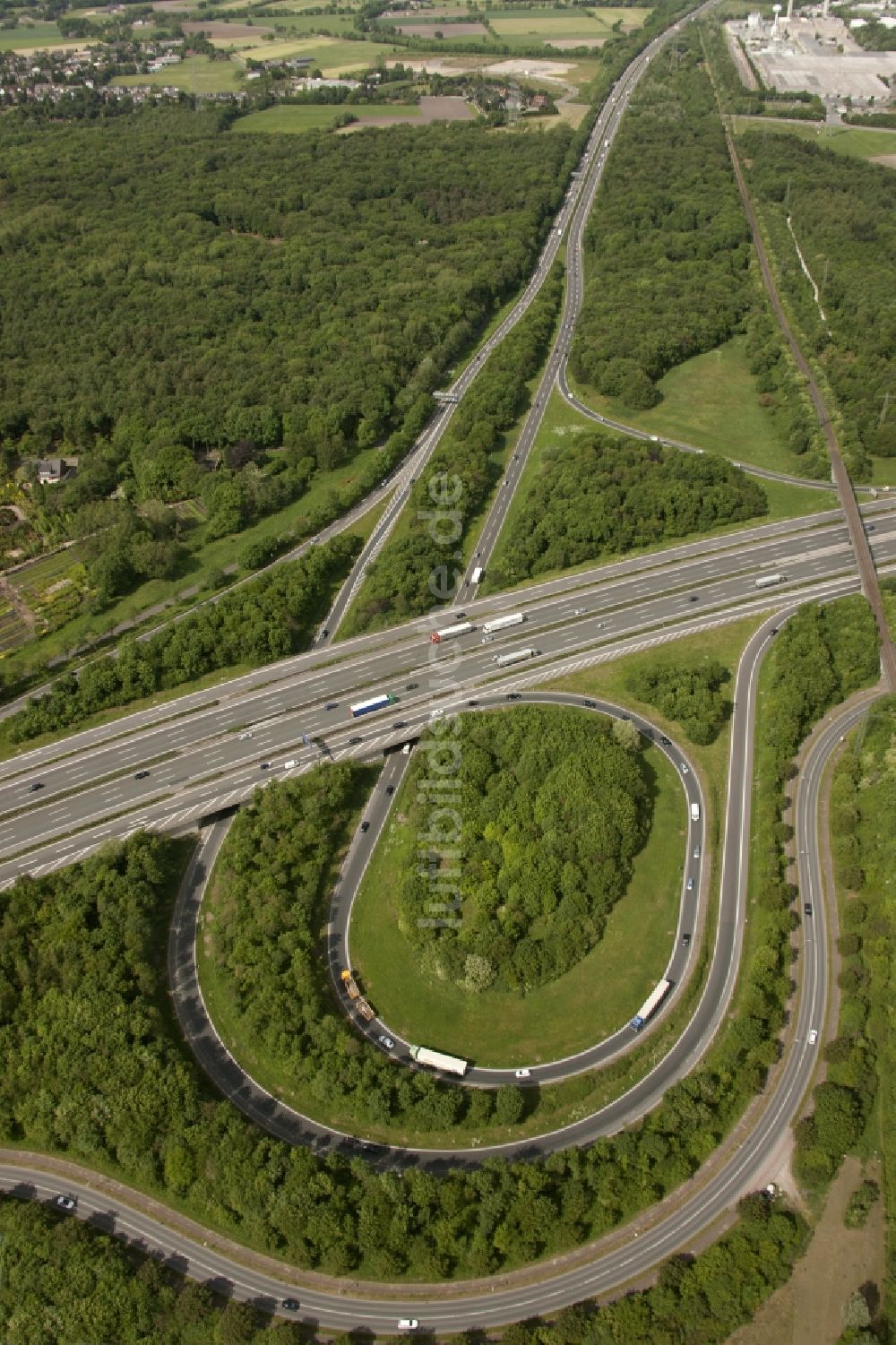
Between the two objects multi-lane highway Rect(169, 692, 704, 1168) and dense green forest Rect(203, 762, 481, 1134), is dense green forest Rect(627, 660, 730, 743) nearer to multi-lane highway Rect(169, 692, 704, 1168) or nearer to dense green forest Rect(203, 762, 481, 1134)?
multi-lane highway Rect(169, 692, 704, 1168)

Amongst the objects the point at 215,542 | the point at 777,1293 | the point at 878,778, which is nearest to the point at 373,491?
the point at 215,542

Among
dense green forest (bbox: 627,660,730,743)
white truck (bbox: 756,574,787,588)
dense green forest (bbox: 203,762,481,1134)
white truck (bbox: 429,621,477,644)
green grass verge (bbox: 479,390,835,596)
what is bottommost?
dense green forest (bbox: 203,762,481,1134)

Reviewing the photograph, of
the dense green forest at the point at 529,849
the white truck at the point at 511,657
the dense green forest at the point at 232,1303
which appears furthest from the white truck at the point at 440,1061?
the white truck at the point at 511,657

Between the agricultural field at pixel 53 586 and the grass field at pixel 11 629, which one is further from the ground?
the agricultural field at pixel 53 586

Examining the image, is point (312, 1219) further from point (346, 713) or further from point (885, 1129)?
point (346, 713)

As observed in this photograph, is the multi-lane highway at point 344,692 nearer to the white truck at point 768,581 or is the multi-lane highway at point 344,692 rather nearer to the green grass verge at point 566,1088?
the white truck at point 768,581

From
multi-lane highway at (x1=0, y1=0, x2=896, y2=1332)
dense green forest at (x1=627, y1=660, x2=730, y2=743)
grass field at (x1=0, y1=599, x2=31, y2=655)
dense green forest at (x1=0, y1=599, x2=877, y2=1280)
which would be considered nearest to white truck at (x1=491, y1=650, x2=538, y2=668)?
multi-lane highway at (x1=0, y1=0, x2=896, y2=1332)

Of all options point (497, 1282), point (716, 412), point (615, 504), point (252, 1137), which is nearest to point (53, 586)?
point (615, 504)
